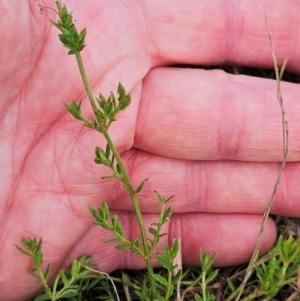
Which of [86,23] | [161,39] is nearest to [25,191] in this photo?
[86,23]

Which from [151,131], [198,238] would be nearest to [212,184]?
[198,238]

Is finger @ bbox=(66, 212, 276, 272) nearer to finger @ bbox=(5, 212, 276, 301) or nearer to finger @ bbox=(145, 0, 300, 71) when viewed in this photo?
finger @ bbox=(5, 212, 276, 301)

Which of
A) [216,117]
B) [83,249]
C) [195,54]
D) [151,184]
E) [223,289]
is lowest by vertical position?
[223,289]

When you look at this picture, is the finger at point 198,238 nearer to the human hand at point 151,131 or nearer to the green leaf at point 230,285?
the human hand at point 151,131

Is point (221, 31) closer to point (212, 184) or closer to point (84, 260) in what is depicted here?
point (212, 184)

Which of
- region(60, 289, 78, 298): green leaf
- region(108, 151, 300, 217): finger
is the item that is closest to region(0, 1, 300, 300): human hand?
region(108, 151, 300, 217): finger

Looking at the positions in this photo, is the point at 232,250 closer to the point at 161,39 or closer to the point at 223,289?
the point at 223,289

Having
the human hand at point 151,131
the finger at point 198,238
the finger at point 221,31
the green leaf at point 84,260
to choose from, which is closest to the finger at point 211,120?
the human hand at point 151,131

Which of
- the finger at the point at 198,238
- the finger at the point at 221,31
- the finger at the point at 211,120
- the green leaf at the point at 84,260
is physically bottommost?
the finger at the point at 198,238
